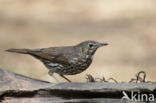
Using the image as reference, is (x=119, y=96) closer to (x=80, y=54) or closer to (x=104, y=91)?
(x=104, y=91)

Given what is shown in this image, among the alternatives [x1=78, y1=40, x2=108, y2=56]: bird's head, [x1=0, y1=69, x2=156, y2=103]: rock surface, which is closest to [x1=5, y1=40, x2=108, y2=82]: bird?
[x1=78, y1=40, x2=108, y2=56]: bird's head

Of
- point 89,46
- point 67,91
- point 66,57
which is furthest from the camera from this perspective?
point 89,46

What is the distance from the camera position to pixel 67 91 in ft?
15.5

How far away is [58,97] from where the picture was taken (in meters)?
4.73

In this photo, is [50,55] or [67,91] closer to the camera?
[67,91]

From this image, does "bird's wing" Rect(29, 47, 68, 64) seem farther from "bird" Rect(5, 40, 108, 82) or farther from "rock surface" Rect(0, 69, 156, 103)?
"rock surface" Rect(0, 69, 156, 103)

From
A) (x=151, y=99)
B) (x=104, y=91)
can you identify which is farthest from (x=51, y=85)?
(x=151, y=99)

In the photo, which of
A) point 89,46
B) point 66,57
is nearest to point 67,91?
point 66,57

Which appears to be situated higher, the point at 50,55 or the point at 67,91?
the point at 50,55

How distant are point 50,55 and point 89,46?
16.6 inches

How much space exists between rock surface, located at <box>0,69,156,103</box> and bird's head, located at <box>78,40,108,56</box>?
1.30 m

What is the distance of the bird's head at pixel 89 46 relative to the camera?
615 centimetres

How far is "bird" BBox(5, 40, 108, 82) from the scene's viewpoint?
19.2 feet

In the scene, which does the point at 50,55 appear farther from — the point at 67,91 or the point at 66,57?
the point at 67,91
